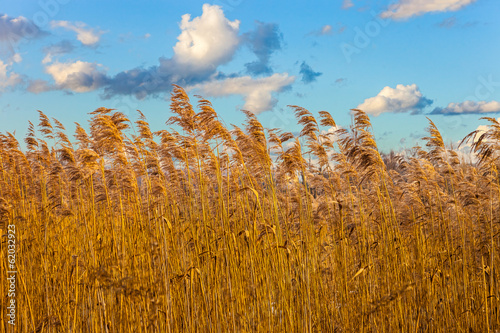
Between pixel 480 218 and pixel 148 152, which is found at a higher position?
pixel 148 152

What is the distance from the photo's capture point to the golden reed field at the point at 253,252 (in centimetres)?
337

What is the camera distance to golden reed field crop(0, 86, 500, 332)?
337 cm

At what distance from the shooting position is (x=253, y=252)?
3.80 m

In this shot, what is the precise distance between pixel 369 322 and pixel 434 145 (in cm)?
242


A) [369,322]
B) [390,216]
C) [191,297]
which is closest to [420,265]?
[390,216]

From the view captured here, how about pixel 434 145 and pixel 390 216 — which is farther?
pixel 434 145

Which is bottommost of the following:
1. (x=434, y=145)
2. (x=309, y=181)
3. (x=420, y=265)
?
(x=420, y=265)

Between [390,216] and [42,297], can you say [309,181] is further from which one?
[42,297]

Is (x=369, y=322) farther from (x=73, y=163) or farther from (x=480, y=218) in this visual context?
(x=73, y=163)

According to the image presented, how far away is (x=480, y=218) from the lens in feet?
15.9

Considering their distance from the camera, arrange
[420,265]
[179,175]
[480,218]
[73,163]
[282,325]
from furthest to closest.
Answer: [179,175]
[480,218]
[73,163]
[420,265]
[282,325]

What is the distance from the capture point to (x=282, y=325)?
3264 mm

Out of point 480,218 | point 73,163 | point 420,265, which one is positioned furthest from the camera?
point 480,218

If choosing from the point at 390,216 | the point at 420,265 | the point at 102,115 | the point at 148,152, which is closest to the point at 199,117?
the point at 102,115
